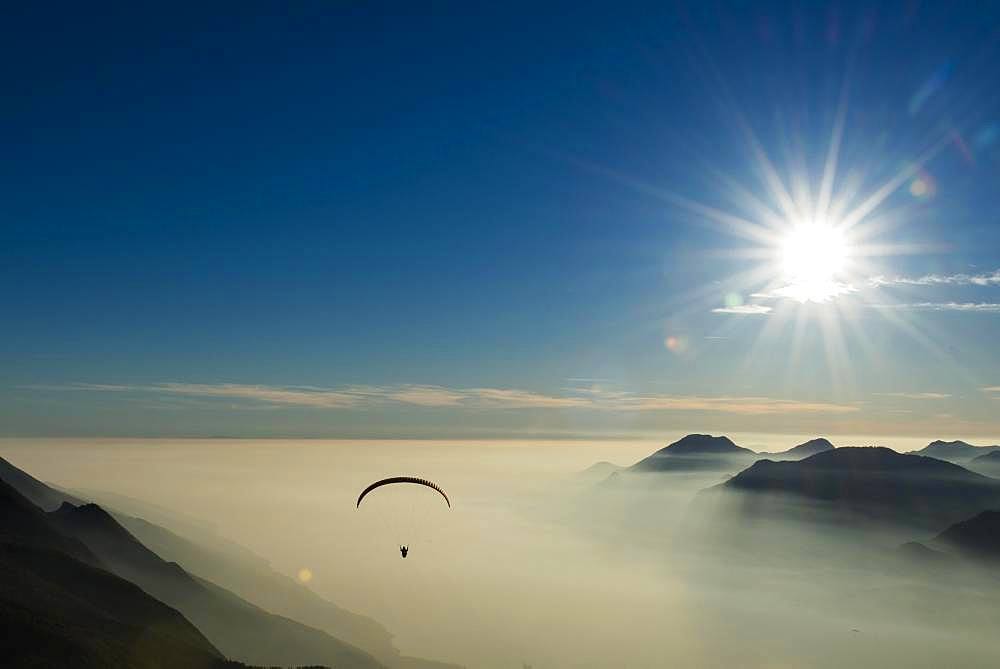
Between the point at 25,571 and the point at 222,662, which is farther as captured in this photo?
the point at 25,571

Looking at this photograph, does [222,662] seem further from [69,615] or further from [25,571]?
[25,571]

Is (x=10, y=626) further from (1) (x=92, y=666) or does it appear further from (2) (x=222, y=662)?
(2) (x=222, y=662)

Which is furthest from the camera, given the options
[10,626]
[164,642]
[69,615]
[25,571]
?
[25,571]

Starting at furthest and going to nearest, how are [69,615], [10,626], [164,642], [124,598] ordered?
1. [124,598]
2. [164,642]
3. [69,615]
4. [10,626]

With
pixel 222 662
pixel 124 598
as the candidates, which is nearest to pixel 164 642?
pixel 222 662

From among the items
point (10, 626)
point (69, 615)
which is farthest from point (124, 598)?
point (10, 626)

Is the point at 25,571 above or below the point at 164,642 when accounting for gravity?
above
